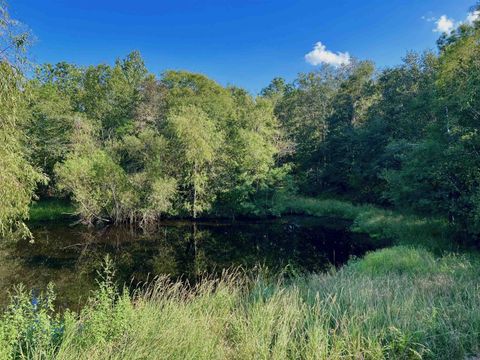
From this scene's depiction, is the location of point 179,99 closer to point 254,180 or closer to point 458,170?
point 254,180

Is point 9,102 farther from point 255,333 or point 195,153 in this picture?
point 195,153

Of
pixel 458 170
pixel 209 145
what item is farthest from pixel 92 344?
pixel 209 145

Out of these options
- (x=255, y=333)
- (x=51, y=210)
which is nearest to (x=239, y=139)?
(x=51, y=210)

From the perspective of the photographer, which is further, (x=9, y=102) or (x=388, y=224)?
(x=388, y=224)

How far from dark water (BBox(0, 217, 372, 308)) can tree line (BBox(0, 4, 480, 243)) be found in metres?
2.25

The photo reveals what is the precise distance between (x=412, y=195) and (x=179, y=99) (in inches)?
965

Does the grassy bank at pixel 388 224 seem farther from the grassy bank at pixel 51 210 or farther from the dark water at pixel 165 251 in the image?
the grassy bank at pixel 51 210

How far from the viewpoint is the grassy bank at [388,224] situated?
14070 mm

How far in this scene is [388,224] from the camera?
18.7m

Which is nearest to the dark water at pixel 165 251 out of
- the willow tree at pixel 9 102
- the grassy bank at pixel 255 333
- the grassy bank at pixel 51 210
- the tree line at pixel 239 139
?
the tree line at pixel 239 139

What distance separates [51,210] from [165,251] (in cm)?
1669

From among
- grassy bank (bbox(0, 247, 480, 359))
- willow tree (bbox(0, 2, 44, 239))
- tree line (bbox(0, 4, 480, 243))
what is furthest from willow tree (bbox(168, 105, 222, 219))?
grassy bank (bbox(0, 247, 480, 359))

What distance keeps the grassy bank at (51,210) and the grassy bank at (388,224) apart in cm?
1863

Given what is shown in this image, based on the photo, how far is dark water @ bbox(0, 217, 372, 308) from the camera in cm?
1218
